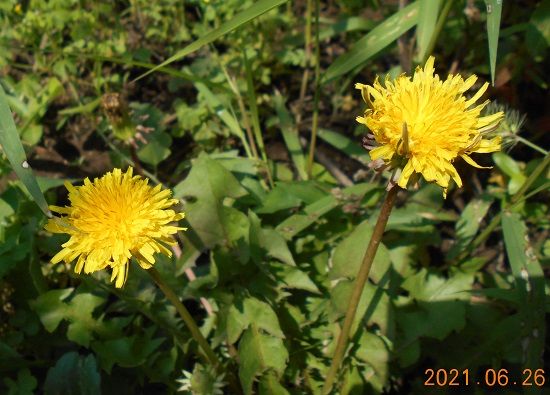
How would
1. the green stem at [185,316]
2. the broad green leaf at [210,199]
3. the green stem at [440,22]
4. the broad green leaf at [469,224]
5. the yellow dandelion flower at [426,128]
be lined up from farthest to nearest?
the broad green leaf at [469,224], the broad green leaf at [210,199], the green stem at [440,22], the green stem at [185,316], the yellow dandelion flower at [426,128]

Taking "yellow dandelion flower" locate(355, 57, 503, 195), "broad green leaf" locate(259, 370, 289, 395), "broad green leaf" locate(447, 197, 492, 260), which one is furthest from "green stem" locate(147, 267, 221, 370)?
"broad green leaf" locate(447, 197, 492, 260)

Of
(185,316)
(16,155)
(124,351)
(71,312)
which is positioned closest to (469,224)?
(185,316)

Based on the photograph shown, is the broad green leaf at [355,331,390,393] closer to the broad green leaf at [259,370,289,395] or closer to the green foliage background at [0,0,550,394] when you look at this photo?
the green foliage background at [0,0,550,394]

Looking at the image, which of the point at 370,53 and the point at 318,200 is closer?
the point at 370,53

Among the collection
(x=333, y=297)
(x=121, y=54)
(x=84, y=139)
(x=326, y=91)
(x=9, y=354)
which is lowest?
(x=9, y=354)

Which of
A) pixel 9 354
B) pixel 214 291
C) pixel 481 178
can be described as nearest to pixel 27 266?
pixel 9 354

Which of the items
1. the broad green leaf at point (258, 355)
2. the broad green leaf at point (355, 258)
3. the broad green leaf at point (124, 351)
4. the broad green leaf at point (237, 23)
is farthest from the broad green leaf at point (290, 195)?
the broad green leaf at point (237, 23)

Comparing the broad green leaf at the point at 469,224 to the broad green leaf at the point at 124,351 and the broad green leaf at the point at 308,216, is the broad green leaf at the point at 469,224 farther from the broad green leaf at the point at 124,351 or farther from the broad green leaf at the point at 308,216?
the broad green leaf at the point at 124,351

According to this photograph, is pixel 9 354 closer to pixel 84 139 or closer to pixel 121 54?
pixel 84 139
